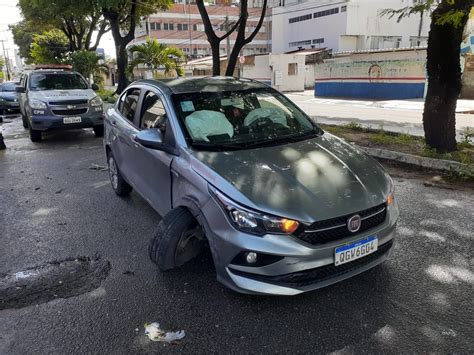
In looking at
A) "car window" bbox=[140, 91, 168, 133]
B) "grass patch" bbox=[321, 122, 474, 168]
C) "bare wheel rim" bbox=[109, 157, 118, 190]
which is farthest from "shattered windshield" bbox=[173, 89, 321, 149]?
"grass patch" bbox=[321, 122, 474, 168]

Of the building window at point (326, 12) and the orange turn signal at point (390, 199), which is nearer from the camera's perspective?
the orange turn signal at point (390, 199)

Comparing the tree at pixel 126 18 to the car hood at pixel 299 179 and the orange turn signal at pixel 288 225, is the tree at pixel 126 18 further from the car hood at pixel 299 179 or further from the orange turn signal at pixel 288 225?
the orange turn signal at pixel 288 225

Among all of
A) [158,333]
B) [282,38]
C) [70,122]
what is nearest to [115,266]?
[158,333]

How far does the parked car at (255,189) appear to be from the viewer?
265 cm

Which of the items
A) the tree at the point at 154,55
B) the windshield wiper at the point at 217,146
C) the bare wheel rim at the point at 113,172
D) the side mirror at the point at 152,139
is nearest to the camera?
the windshield wiper at the point at 217,146

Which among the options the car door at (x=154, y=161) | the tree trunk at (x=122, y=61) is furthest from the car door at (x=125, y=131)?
the tree trunk at (x=122, y=61)

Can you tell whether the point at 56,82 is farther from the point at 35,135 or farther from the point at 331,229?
the point at 331,229

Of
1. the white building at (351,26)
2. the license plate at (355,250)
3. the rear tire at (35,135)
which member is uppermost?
the white building at (351,26)

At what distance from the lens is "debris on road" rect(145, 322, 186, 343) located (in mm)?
2672

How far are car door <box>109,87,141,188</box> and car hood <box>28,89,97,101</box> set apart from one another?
5103 millimetres

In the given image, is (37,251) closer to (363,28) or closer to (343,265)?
(343,265)

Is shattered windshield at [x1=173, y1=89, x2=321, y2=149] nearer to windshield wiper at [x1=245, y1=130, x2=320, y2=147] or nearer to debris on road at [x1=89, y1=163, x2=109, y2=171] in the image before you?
windshield wiper at [x1=245, y1=130, x2=320, y2=147]

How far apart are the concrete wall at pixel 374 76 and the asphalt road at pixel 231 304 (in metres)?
20.4

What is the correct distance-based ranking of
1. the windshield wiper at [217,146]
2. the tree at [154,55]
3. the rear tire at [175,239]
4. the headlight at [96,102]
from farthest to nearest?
the tree at [154,55] → the headlight at [96,102] → the windshield wiper at [217,146] → the rear tire at [175,239]
